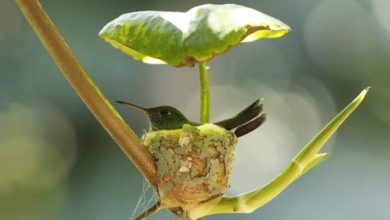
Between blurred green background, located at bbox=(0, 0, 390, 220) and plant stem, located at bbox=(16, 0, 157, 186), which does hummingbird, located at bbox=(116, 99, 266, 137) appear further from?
blurred green background, located at bbox=(0, 0, 390, 220)

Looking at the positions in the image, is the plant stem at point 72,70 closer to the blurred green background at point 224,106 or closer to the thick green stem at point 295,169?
the thick green stem at point 295,169

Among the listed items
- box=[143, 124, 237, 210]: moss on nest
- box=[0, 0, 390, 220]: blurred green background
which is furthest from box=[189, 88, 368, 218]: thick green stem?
box=[0, 0, 390, 220]: blurred green background

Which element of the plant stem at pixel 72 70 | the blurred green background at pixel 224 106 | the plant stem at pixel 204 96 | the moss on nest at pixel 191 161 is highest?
the plant stem at pixel 72 70

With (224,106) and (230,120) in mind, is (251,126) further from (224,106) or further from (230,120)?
(224,106)

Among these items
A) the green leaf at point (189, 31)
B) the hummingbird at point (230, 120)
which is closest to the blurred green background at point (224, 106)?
the hummingbird at point (230, 120)

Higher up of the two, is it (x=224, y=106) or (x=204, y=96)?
(x=204, y=96)

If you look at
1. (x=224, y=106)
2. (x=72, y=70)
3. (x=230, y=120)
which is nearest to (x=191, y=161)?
(x=230, y=120)

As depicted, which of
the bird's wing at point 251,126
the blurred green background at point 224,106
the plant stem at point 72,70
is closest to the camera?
the plant stem at point 72,70
